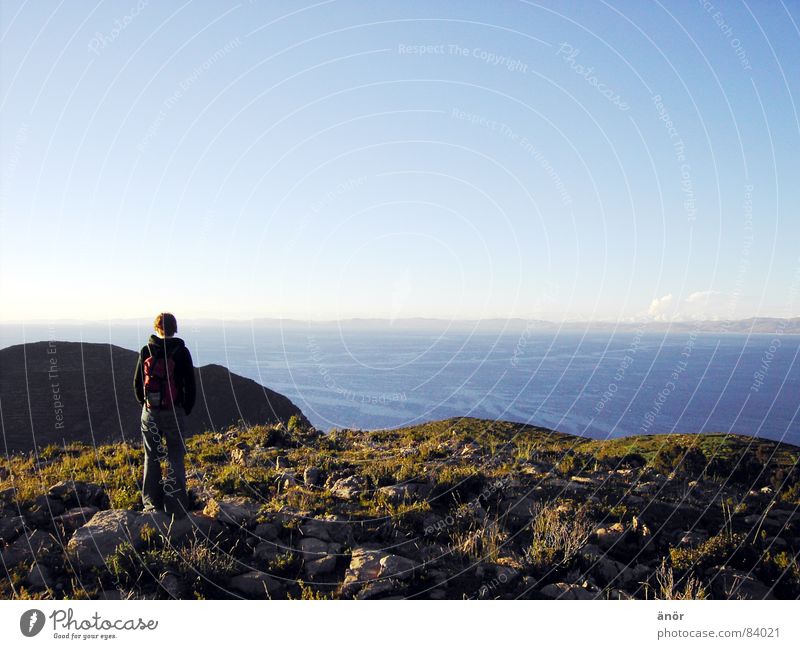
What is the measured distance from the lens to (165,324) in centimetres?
838

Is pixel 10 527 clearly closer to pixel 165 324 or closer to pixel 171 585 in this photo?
pixel 171 585

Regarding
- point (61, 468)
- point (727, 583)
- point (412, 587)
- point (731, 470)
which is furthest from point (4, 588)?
point (731, 470)

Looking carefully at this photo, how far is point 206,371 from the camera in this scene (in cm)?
3509

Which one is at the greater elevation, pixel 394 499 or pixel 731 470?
pixel 394 499

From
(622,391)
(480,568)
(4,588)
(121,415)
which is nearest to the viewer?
(4,588)

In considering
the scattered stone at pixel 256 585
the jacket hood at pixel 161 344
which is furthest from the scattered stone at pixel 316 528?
the jacket hood at pixel 161 344

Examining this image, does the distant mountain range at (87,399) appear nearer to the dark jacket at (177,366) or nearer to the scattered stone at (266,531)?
the dark jacket at (177,366)

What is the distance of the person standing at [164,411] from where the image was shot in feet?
27.4

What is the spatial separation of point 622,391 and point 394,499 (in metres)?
174

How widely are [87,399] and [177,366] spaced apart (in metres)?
26.1

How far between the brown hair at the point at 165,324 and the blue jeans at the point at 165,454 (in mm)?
1287

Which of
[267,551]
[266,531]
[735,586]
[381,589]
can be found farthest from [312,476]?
[735,586]

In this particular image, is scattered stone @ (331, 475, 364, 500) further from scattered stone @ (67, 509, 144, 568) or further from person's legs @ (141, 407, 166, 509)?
scattered stone @ (67, 509, 144, 568)

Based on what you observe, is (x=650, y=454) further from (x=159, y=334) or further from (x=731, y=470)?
(x=159, y=334)
